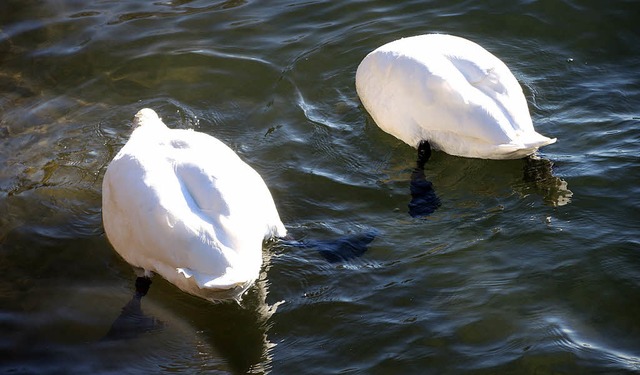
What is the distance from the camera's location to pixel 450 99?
7164 mm


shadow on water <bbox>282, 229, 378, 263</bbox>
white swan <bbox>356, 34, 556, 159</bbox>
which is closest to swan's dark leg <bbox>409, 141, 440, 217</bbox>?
white swan <bbox>356, 34, 556, 159</bbox>

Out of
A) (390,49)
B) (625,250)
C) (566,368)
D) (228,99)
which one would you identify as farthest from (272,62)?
(566,368)

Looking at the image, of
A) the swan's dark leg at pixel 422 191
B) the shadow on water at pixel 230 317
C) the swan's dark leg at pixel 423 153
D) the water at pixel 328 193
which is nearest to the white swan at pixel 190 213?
the shadow on water at pixel 230 317

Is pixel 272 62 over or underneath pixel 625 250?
over

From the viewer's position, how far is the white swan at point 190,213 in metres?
5.81

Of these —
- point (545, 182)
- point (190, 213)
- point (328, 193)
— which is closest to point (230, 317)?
point (190, 213)

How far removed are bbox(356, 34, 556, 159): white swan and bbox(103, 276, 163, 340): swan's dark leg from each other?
8.57ft

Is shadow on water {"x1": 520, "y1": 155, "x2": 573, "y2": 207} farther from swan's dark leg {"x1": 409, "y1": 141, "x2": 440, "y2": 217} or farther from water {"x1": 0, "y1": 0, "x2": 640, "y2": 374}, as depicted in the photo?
swan's dark leg {"x1": 409, "y1": 141, "x2": 440, "y2": 217}

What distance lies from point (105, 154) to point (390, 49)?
2595mm

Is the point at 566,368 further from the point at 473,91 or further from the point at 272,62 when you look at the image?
the point at 272,62

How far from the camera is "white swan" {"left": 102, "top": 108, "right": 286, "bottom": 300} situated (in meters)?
5.81

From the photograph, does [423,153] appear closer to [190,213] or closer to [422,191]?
[422,191]

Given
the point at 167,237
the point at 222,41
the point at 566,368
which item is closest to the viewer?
the point at 566,368

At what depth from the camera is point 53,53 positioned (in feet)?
31.1
